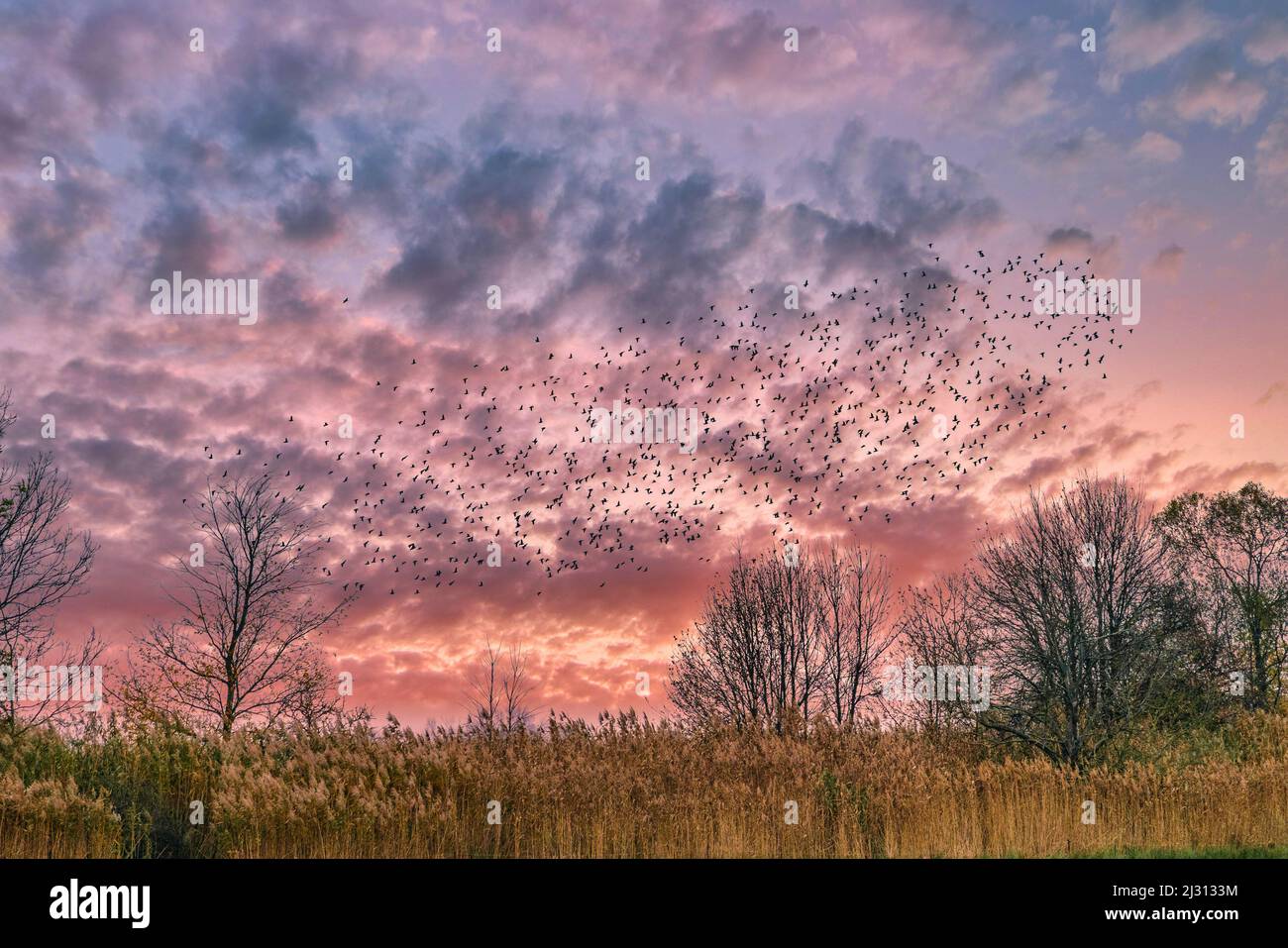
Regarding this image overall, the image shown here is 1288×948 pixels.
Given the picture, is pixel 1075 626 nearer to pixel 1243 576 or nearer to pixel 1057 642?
pixel 1057 642

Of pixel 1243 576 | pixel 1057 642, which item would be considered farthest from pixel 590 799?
pixel 1243 576

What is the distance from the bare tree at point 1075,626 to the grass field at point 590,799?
6.39 m

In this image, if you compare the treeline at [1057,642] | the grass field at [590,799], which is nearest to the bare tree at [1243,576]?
the treeline at [1057,642]

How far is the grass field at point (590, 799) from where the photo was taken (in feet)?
43.6

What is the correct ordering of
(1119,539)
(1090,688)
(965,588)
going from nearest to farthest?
(1090,688) < (1119,539) < (965,588)

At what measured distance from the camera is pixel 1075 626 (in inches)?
1069

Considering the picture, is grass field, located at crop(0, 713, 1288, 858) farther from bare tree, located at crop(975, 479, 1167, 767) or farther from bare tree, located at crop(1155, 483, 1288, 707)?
bare tree, located at crop(1155, 483, 1288, 707)

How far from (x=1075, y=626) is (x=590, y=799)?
18.6 m

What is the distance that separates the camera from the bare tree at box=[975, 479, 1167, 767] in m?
26.4

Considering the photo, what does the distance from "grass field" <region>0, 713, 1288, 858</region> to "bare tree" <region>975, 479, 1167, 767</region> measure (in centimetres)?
639
